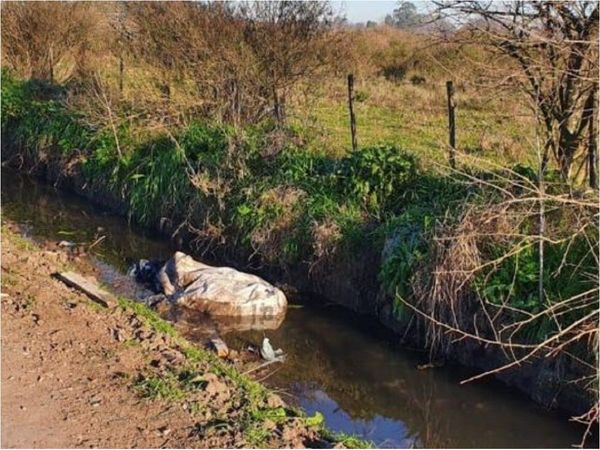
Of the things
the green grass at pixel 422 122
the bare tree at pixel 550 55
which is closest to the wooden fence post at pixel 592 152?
the bare tree at pixel 550 55

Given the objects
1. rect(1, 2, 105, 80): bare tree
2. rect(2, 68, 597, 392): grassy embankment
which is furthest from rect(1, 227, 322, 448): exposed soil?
rect(1, 2, 105, 80): bare tree

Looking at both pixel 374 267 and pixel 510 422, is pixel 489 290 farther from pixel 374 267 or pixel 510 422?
pixel 374 267

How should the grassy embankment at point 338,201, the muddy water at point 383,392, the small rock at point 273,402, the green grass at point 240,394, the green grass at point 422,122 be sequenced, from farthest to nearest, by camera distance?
the green grass at point 422,122 → the grassy embankment at point 338,201 → the muddy water at point 383,392 → the small rock at point 273,402 → the green grass at point 240,394

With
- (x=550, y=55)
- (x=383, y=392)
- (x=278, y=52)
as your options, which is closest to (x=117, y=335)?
(x=383, y=392)

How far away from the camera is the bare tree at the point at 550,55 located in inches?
351

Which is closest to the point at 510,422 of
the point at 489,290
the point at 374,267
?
the point at 489,290

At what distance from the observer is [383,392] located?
8602 mm

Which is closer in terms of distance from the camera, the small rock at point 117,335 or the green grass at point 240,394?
the green grass at point 240,394

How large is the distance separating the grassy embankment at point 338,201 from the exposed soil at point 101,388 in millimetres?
2675

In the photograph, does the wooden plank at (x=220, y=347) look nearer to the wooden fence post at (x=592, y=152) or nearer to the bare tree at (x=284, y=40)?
the wooden fence post at (x=592, y=152)

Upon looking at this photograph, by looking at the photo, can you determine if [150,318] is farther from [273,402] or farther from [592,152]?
[592,152]

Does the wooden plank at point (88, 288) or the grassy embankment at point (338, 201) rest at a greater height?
the grassy embankment at point (338, 201)

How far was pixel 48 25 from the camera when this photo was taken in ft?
72.3

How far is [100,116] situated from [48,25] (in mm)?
7186
